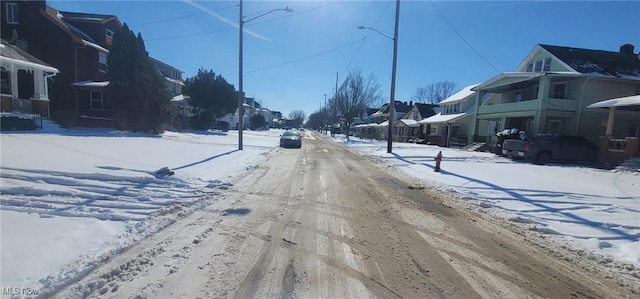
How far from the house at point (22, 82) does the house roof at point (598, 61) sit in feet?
118

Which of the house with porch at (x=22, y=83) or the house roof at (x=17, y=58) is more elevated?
the house roof at (x=17, y=58)

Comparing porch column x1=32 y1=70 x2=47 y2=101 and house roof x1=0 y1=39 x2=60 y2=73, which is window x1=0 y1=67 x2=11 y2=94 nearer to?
porch column x1=32 y1=70 x2=47 y2=101

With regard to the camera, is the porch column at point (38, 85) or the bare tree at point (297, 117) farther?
the bare tree at point (297, 117)

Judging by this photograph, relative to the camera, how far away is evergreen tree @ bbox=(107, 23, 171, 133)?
21.8 m

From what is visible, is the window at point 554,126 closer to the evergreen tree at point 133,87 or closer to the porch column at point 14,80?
the evergreen tree at point 133,87

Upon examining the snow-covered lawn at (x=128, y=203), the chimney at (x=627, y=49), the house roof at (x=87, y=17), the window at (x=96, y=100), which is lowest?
the snow-covered lawn at (x=128, y=203)

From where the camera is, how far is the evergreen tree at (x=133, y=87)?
2175cm

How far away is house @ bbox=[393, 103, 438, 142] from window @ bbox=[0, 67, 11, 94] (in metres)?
41.1

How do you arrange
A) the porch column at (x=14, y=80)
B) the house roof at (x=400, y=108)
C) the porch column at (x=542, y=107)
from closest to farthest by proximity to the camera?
the porch column at (x=14, y=80)
the porch column at (x=542, y=107)
the house roof at (x=400, y=108)

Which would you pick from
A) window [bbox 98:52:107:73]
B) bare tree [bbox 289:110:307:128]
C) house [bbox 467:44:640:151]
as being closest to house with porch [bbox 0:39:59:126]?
window [bbox 98:52:107:73]

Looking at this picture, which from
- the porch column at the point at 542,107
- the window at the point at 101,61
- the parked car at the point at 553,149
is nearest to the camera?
the parked car at the point at 553,149

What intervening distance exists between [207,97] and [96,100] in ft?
40.3

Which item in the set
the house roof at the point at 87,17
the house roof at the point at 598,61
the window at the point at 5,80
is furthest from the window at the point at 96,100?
the house roof at the point at 598,61

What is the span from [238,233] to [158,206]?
7.16 ft
